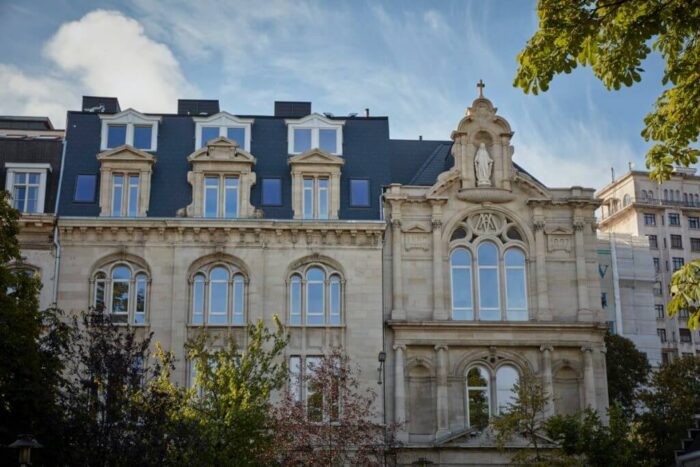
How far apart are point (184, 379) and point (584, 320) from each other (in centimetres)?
1658

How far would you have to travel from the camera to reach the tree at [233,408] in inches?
1315

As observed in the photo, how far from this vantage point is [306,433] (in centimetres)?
3741

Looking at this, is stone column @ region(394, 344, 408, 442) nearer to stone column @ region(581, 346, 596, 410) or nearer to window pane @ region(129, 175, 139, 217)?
stone column @ region(581, 346, 596, 410)

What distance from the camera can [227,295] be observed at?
1777 inches

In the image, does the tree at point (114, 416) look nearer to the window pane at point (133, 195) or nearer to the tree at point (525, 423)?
the tree at point (525, 423)

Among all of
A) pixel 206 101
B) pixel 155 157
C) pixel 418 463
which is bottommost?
pixel 418 463

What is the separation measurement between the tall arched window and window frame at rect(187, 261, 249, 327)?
8697 mm

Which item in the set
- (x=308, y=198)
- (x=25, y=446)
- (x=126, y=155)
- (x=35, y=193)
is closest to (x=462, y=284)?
(x=308, y=198)

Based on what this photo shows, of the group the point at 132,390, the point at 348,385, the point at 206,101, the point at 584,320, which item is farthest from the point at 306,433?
the point at 206,101

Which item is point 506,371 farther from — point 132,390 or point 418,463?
point 132,390

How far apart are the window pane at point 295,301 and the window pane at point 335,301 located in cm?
136

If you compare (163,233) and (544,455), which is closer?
(544,455)

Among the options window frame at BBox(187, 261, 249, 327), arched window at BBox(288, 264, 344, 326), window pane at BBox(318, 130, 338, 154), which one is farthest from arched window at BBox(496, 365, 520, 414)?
window pane at BBox(318, 130, 338, 154)

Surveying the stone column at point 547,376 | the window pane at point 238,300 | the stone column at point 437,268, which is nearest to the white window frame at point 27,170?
the window pane at point 238,300
